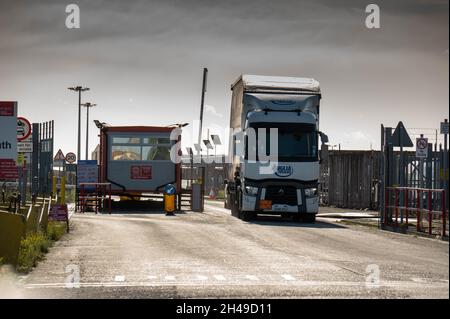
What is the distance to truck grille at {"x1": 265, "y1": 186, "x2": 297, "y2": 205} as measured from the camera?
25.2 m

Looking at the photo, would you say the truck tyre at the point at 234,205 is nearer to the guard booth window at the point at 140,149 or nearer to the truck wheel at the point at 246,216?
the truck wheel at the point at 246,216

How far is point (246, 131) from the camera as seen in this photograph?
82.5ft

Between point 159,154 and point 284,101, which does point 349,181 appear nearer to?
point 159,154

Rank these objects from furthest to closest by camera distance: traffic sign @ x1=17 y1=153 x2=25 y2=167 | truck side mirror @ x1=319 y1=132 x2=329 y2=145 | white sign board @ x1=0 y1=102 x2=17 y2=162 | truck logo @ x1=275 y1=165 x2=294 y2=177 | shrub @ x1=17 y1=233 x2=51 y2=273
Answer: traffic sign @ x1=17 y1=153 x2=25 y2=167, truck side mirror @ x1=319 y1=132 x2=329 y2=145, truck logo @ x1=275 y1=165 x2=294 y2=177, white sign board @ x1=0 y1=102 x2=17 y2=162, shrub @ x1=17 y1=233 x2=51 y2=273


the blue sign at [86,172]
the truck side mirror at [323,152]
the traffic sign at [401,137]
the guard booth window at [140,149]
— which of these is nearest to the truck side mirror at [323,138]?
the truck side mirror at [323,152]

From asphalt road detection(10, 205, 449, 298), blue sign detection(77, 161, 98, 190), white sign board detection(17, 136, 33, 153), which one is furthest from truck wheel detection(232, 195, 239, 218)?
white sign board detection(17, 136, 33, 153)

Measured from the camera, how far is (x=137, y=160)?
103 feet

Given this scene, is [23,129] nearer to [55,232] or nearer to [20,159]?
[20,159]

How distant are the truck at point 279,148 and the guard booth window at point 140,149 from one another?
20.9ft

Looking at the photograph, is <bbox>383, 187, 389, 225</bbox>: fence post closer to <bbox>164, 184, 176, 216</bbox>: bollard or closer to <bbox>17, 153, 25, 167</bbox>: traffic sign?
<bbox>164, 184, 176, 216</bbox>: bollard

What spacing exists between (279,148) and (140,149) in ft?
26.6

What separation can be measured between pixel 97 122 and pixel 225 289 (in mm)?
21433
